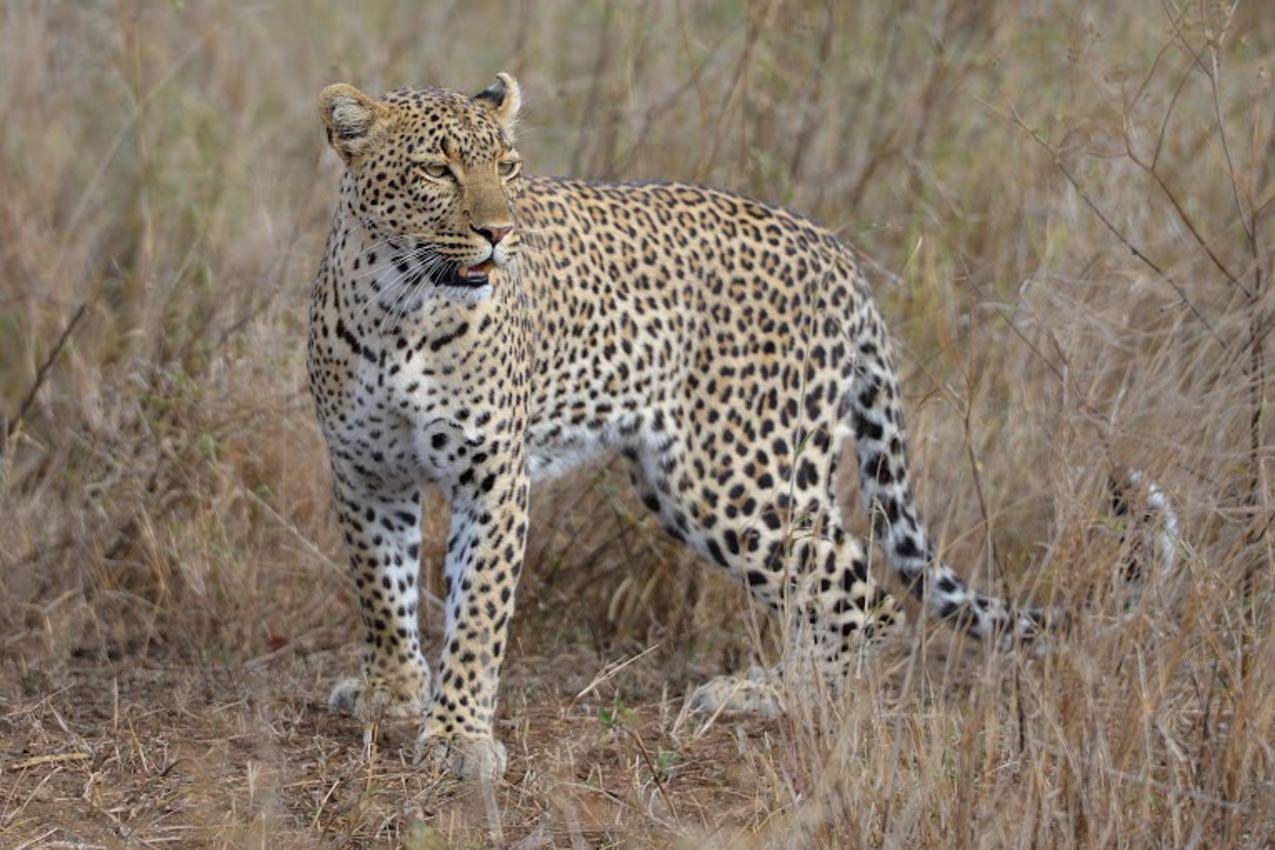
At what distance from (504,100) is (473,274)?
0.68 meters

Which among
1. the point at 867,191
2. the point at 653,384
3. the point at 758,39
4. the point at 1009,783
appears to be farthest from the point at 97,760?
the point at 867,191

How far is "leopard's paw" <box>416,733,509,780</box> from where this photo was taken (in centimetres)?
584

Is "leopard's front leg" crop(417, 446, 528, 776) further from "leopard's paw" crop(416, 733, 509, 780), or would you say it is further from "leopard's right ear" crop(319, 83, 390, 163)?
"leopard's right ear" crop(319, 83, 390, 163)

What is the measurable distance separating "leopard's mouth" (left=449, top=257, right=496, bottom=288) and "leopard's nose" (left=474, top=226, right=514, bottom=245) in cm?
6

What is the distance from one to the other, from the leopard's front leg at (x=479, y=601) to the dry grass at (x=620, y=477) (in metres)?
0.19

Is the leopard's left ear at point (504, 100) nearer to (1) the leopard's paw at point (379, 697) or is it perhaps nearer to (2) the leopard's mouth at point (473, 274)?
(2) the leopard's mouth at point (473, 274)

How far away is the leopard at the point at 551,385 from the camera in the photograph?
5.90 meters

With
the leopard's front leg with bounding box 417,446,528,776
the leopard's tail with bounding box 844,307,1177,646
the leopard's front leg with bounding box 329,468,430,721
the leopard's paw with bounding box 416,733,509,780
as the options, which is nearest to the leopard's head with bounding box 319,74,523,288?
the leopard's front leg with bounding box 417,446,528,776

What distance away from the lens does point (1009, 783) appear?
4.91 meters

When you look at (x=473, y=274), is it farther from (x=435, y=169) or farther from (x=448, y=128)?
(x=448, y=128)

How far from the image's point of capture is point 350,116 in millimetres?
5918

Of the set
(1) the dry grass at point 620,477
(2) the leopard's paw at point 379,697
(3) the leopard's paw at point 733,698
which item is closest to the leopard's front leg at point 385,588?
(2) the leopard's paw at point 379,697

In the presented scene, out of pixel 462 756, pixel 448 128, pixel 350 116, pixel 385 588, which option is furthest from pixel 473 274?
pixel 462 756

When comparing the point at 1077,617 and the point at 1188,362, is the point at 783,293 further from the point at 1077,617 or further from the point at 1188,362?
the point at 1077,617
